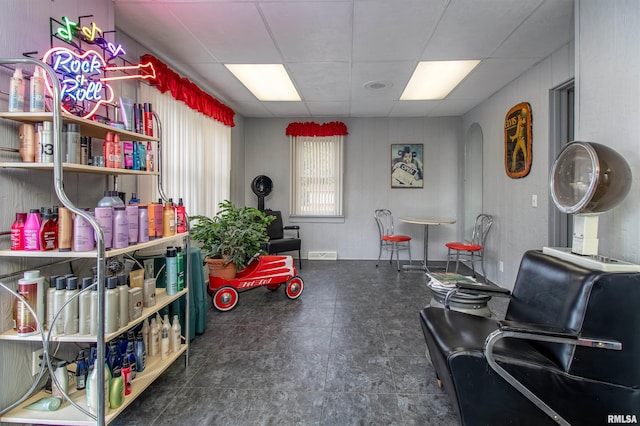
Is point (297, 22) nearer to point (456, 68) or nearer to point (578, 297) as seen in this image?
point (456, 68)

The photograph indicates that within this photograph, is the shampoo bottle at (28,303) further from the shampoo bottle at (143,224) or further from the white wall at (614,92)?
the white wall at (614,92)

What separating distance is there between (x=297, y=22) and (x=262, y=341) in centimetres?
256

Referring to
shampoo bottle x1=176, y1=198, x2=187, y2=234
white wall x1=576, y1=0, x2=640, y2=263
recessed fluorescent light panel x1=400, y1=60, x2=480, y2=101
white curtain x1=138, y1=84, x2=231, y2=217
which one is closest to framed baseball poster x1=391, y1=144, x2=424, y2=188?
recessed fluorescent light panel x1=400, y1=60, x2=480, y2=101

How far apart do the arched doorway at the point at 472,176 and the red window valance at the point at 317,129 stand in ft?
6.72

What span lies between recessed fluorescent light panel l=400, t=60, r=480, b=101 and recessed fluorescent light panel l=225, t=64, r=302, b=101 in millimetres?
1489

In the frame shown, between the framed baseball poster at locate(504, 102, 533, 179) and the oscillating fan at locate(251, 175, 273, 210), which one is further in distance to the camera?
the oscillating fan at locate(251, 175, 273, 210)

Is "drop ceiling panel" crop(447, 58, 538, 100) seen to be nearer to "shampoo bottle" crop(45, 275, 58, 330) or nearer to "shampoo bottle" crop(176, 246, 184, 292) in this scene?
"shampoo bottle" crop(176, 246, 184, 292)

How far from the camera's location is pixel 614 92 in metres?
1.77

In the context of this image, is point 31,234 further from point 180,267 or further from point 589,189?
point 589,189

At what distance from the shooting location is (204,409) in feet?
5.75

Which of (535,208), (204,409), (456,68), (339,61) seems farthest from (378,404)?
(456,68)

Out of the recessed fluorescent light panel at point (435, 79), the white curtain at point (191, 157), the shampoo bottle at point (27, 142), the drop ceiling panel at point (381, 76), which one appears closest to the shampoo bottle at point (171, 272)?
the shampoo bottle at point (27, 142)

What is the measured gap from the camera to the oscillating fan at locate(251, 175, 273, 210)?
539 cm

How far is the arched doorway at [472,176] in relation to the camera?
4.79 meters
